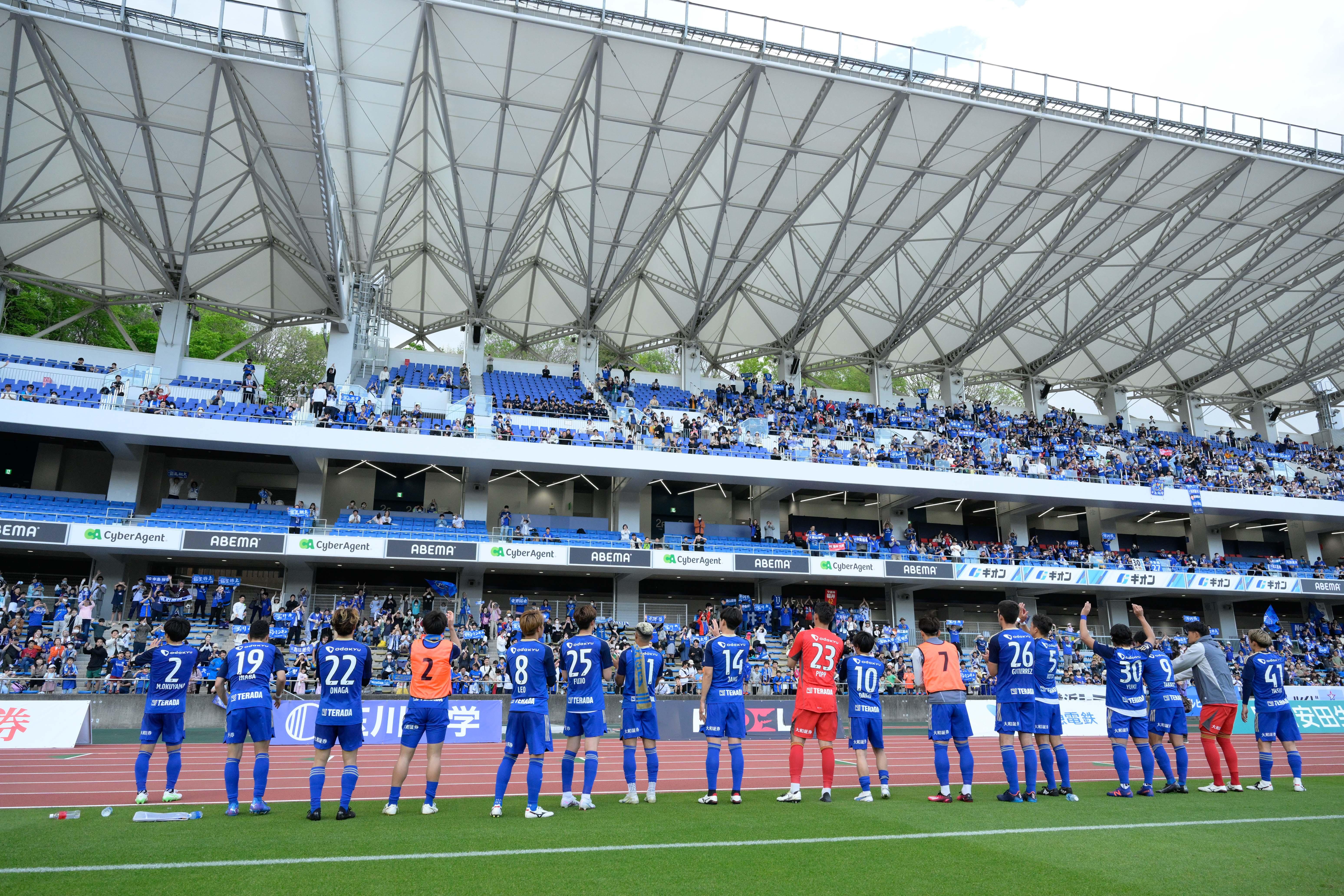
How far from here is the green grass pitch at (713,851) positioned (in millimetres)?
5324

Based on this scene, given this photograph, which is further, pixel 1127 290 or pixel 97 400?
pixel 1127 290

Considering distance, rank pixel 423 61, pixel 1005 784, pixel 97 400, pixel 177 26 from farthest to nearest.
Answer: pixel 97 400
pixel 423 61
pixel 177 26
pixel 1005 784

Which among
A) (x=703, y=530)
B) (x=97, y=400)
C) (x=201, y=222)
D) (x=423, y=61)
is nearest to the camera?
(x=423, y=61)

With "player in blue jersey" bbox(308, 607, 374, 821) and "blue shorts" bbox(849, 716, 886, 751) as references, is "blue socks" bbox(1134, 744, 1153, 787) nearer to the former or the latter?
"blue shorts" bbox(849, 716, 886, 751)

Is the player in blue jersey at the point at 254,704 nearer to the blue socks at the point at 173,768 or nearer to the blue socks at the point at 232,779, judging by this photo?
the blue socks at the point at 232,779

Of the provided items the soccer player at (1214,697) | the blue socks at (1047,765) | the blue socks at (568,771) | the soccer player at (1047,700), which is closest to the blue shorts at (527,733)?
the blue socks at (568,771)

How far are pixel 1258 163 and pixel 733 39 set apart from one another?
70.1 feet

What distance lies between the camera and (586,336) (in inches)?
1622

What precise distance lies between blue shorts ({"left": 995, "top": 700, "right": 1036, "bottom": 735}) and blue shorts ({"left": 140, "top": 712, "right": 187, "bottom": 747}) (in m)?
8.47

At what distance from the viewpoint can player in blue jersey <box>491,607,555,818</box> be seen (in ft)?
26.5

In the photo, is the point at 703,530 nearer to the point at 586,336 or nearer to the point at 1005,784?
the point at 586,336

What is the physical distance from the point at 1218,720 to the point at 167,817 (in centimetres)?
1158

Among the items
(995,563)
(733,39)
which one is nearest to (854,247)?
(733,39)

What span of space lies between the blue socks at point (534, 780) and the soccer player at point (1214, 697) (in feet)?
25.9
